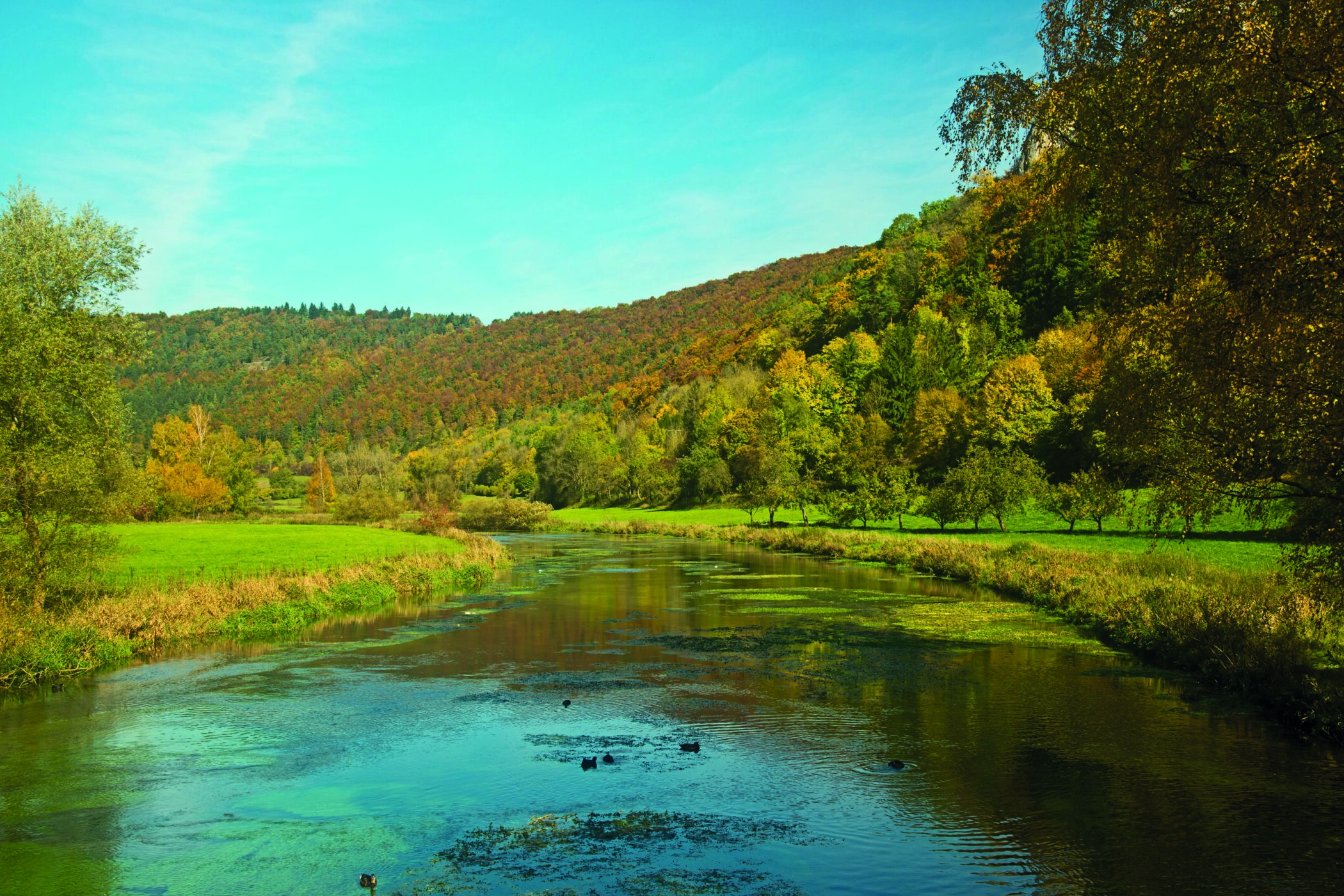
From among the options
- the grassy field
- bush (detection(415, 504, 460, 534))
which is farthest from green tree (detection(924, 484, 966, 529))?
bush (detection(415, 504, 460, 534))

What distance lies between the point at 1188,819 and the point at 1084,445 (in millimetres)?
55347

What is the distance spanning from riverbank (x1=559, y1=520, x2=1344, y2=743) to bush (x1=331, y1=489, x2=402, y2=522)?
54311 millimetres

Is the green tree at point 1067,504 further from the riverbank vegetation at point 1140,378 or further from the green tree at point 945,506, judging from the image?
the green tree at point 945,506

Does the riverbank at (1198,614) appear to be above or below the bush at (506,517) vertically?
above

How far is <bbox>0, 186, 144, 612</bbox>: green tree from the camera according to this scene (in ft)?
65.9

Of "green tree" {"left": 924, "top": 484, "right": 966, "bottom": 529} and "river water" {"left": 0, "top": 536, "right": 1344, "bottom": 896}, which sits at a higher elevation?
"green tree" {"left": 924, "top": 484, "right": 966, "bottom": 529}

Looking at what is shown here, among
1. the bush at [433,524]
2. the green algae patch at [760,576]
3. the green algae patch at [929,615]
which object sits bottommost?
the green algae patch at [760,576]

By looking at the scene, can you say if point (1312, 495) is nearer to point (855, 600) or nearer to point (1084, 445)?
point (855, 600)

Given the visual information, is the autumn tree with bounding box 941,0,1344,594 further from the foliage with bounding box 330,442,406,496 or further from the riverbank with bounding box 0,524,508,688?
the foliage with bounding box 330,442,406,496

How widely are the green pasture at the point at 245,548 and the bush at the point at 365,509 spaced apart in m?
16.5

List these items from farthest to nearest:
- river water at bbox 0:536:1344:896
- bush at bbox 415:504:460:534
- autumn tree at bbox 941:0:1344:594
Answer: bush at bbox 415:504:460:534 → autumn tree at bbox 941:0:1344:594 → river water at bbox 0:536:1344:896

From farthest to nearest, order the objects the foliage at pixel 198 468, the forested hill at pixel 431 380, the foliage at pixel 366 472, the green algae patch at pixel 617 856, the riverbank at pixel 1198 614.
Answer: the forested hill at pixel 431 380 < the foliage at pixel 366 472 < the foliage at pixel 198 468 < the riverbank at pixel 1198 614 < the green algae patch at pixel 617 856

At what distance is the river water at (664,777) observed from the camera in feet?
29.8

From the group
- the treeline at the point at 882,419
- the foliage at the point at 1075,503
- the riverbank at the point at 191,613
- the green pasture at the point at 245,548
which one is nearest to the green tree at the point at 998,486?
the treeline at the point at 882,419
